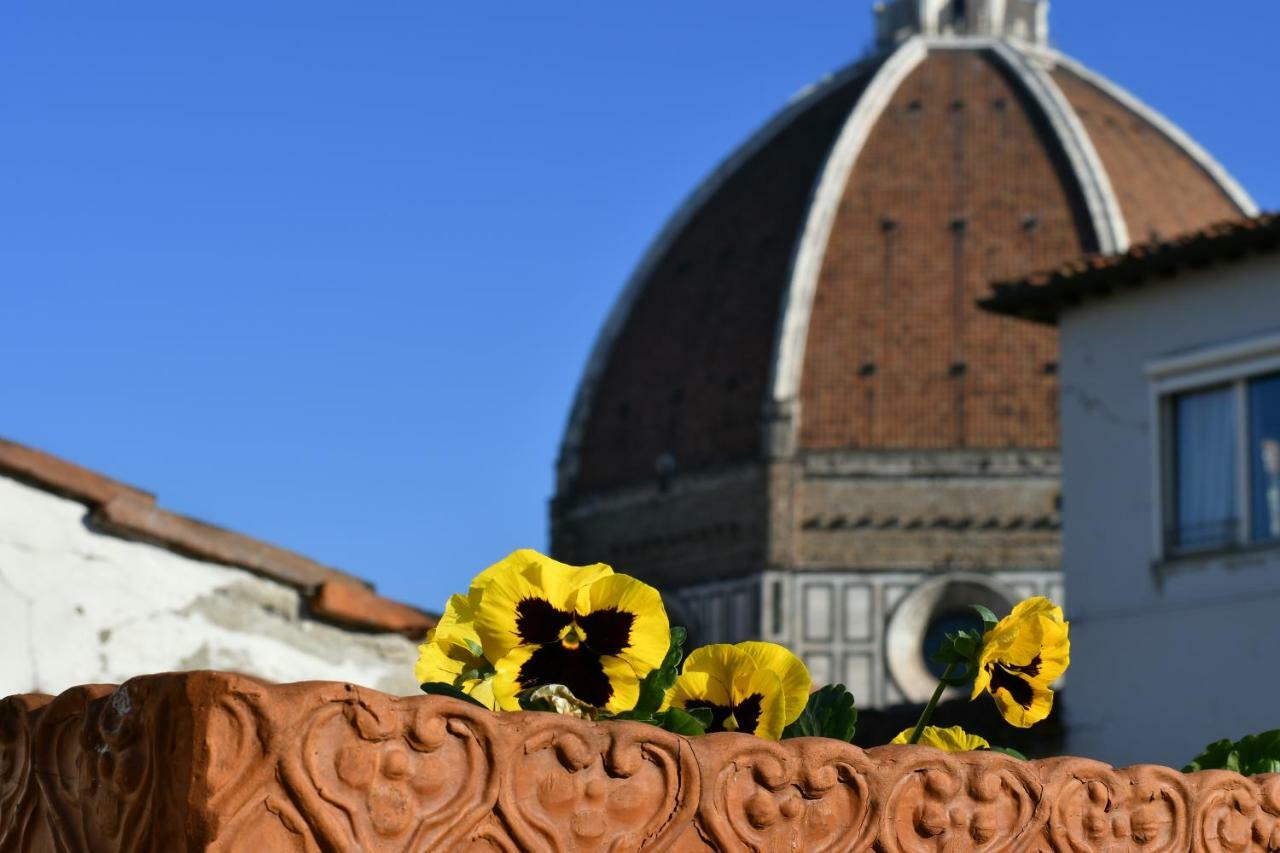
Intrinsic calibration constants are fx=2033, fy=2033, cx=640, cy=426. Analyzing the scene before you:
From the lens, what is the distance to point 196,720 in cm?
143

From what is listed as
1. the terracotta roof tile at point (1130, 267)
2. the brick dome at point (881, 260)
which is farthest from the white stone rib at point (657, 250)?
the terracotta roof tile at point (1130, 267)

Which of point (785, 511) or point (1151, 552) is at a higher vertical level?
point (785, 511)

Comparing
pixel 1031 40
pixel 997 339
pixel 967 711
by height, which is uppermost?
pixel 1031 40

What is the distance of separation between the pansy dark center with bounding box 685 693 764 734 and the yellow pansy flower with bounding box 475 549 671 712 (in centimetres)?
12

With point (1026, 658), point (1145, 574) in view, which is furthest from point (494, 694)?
point (1145, 574)

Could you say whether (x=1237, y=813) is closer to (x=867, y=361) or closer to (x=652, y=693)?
(x=652, y=693)

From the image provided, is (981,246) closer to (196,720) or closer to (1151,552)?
(1151,552)

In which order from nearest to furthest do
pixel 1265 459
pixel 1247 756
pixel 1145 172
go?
pixel 1247 756
pixel 1265 459
pixel 1145 172

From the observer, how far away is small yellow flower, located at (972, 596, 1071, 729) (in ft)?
6.79

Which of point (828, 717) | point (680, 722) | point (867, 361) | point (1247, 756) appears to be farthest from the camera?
point (867, 361)

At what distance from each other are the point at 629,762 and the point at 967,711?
15.1 metres

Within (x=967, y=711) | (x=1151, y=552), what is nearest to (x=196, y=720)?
(x=1151, y=552)

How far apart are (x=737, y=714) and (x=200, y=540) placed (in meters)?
3.96

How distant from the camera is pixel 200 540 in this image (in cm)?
571
